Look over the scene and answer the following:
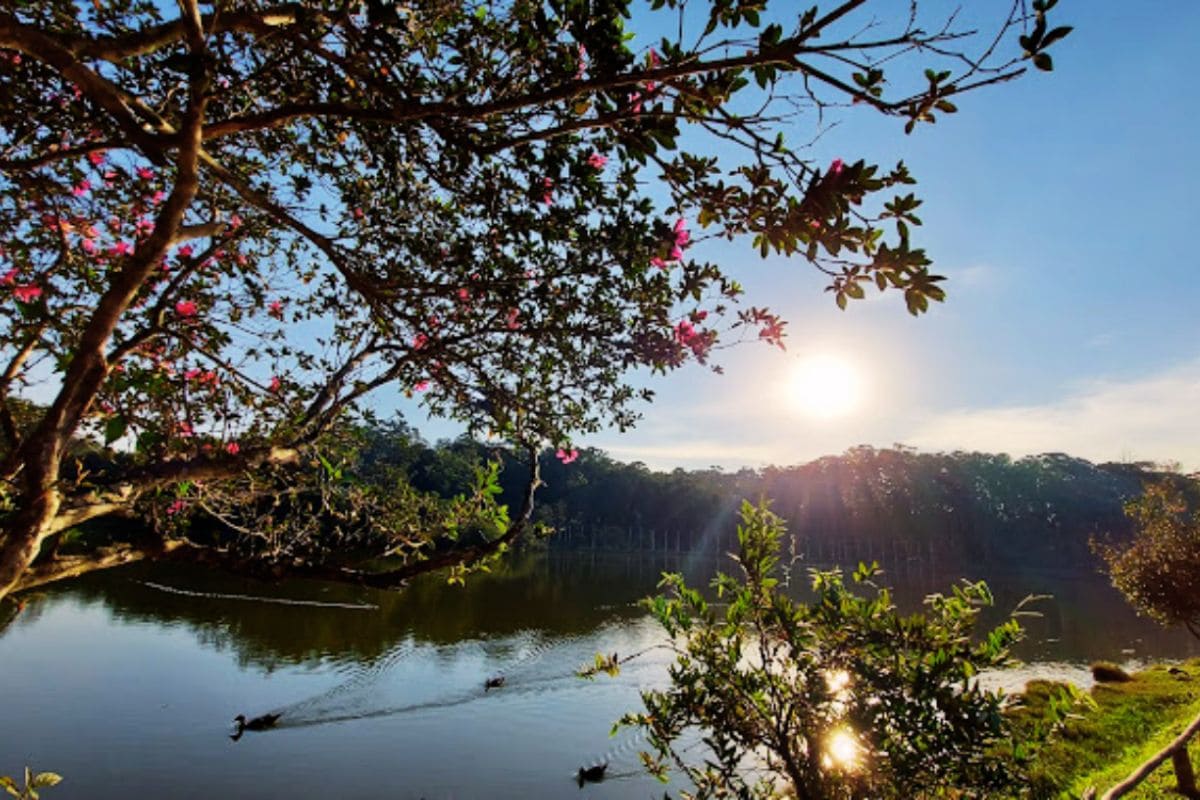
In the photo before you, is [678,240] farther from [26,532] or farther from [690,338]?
[26,532]

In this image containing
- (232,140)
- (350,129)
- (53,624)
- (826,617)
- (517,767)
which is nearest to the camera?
(826,617)

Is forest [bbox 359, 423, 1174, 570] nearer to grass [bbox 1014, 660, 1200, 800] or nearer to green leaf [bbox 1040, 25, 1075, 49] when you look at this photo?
grass [bbox 1014, 660, 1200, 800]

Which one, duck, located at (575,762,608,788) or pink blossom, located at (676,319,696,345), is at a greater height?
pink blossom, located at (676,319,696,345)

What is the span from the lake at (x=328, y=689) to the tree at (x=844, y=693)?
2.23 m

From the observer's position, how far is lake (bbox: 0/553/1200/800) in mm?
14344

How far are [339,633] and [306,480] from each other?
89.6ft

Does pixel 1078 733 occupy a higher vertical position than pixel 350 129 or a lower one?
lower

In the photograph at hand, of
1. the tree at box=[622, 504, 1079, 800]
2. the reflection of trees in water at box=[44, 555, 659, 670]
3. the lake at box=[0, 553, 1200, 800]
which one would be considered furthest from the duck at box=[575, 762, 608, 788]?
the tree at box=[622, 504, 1079, 800]

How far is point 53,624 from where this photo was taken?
25.7 metres

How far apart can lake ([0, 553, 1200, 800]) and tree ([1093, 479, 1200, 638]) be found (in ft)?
19.2

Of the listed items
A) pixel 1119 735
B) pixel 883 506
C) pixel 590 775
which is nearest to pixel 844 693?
pixel 590 775

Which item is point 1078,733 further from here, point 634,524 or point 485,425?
point 634,524

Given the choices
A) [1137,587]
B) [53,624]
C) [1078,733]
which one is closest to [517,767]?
[1078,733]

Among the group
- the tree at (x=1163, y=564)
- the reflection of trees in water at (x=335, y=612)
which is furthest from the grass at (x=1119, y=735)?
the reflection of trees in water at (x=335, y=612)
